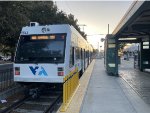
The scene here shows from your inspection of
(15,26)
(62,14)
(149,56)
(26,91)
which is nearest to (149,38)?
(149,56)

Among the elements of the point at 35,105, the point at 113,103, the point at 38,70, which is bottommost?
A: the point at 35,105

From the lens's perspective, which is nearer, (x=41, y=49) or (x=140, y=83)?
(x=41, y=49)

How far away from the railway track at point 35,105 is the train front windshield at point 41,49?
1649mm

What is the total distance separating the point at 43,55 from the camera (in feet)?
43.5

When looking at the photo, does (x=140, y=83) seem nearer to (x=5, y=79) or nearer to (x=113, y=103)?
(x=5, y=79)

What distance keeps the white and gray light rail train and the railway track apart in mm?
750

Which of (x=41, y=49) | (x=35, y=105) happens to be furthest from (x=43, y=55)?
(x=35, y=105)

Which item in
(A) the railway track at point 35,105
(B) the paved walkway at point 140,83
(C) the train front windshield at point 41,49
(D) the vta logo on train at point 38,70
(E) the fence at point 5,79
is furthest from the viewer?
(E) the fence at point 5,79

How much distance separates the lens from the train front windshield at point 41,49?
13.1 metres

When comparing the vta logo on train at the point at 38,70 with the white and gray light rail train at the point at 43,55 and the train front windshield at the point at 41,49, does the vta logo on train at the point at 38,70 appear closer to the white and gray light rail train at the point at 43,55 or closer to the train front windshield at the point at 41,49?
the white and gray light rail train at the point at 43,55

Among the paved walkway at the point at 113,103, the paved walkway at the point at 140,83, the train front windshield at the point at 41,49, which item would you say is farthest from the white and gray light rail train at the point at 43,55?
the paved walkway at the point at 140,83

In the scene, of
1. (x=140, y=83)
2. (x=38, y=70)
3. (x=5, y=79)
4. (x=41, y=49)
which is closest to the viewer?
(x=38, y=70)

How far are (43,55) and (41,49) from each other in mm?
286

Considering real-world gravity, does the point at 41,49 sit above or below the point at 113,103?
above
